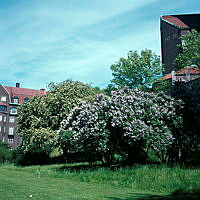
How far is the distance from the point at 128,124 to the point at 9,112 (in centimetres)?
5945

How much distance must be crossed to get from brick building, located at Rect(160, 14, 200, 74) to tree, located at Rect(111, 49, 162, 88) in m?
12.5

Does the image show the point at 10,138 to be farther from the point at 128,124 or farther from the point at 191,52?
the point at 128,124

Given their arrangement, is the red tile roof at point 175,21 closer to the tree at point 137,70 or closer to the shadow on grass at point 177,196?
the tree at point 137,70

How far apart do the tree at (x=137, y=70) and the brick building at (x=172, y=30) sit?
1245 cm

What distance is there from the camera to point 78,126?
2048 cm

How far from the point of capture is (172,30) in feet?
188

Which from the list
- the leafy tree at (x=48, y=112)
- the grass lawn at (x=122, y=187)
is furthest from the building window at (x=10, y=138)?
the grass lawn at (x=122, y=187)

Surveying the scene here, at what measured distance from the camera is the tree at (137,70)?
4412cm

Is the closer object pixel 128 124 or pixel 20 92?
pixel 128 124

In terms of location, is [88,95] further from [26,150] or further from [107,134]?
[107,134]

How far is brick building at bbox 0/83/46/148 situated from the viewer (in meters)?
70.4

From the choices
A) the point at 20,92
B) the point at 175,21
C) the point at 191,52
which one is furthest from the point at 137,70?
the point at 20,92

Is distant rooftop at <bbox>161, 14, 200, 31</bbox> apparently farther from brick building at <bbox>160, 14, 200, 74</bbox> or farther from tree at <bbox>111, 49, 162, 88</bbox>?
tree at <bbox>111, 49, 162, 88</bbox>

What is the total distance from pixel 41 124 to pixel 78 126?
14.9 meters
